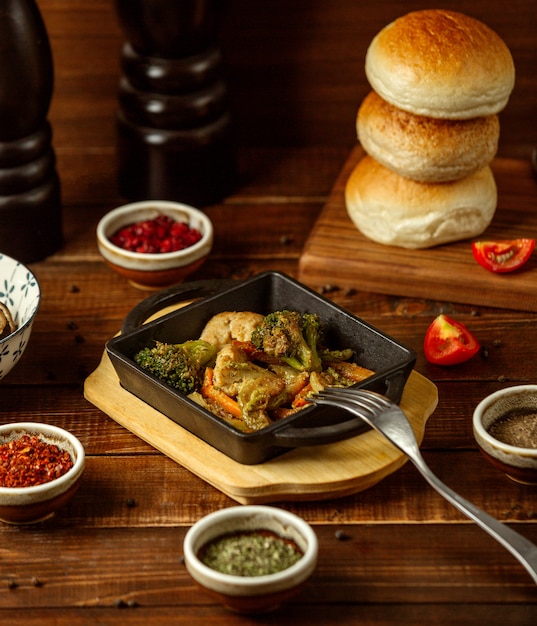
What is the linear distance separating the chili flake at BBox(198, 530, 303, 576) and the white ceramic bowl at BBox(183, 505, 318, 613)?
0.5 inches

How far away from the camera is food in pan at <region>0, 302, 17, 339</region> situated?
231 cm

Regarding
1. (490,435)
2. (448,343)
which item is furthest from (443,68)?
(490,435)

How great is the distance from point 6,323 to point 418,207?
115cm

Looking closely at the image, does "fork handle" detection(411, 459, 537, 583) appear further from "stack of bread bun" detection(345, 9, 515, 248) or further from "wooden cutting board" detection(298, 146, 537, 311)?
"stack of bread bun" detection(345, 9, 515, 248)

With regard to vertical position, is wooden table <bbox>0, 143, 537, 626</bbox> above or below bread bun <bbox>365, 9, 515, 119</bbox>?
below

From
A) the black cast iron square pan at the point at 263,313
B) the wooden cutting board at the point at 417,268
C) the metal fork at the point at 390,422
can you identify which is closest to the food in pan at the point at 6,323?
the black cast iron square pan at the point at 263,313

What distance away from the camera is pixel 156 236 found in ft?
9.48

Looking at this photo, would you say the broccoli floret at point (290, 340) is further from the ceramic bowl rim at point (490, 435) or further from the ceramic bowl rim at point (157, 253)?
the ceramic bowl rim at point (157, 253)

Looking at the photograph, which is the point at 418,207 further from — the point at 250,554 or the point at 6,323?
the point at 250,554

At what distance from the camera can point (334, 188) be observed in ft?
10.3

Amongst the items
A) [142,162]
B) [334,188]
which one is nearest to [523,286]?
[334,188]

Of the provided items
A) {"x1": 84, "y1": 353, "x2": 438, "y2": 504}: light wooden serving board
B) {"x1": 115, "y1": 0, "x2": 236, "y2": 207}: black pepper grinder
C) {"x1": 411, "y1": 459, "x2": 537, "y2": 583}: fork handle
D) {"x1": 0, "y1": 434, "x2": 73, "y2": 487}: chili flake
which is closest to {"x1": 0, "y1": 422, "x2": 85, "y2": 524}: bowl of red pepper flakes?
{"x1": 0, "y1": 434, "x2": 73, "y2": 487}: chili flake

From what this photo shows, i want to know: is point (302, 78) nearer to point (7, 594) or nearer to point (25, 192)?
point (25, 192)

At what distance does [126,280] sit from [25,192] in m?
0.38
